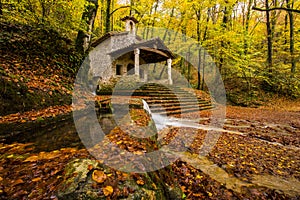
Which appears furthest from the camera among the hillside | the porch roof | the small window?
the small window

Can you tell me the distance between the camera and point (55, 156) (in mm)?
1804

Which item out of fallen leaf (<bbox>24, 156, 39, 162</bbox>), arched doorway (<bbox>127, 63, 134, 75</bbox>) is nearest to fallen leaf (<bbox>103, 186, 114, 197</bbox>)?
fallen leaf (<bbox>24, 156, 39, 162</bbox>)

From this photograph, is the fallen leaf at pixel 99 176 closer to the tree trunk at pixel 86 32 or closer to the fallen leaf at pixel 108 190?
the fallen leaf at pixel 108 190

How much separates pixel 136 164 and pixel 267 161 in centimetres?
316

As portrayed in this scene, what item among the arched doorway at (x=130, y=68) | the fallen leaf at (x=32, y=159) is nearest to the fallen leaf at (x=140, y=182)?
the fallen leaf at (x=32, y=159)

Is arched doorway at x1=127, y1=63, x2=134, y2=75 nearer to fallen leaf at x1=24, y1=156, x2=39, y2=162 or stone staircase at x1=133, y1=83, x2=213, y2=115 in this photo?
stone staircase at x1=133, y1=83, x2=213, y2=115

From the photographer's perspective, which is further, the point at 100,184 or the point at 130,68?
the point at 130,68

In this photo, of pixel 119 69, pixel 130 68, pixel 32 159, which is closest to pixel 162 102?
pixel 32 159

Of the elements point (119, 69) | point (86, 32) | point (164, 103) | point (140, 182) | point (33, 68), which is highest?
point (86, 32)

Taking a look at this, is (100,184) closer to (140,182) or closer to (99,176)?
(99,176)

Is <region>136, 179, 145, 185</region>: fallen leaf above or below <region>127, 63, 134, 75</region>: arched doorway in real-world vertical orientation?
below

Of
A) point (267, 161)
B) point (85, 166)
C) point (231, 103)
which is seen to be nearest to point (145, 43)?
point (231, 103)

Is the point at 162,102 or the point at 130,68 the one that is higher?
the point at 130,68

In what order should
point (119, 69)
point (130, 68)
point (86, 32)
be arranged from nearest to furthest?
point (86, 32)
point (119, 69)
point (130, 68)
